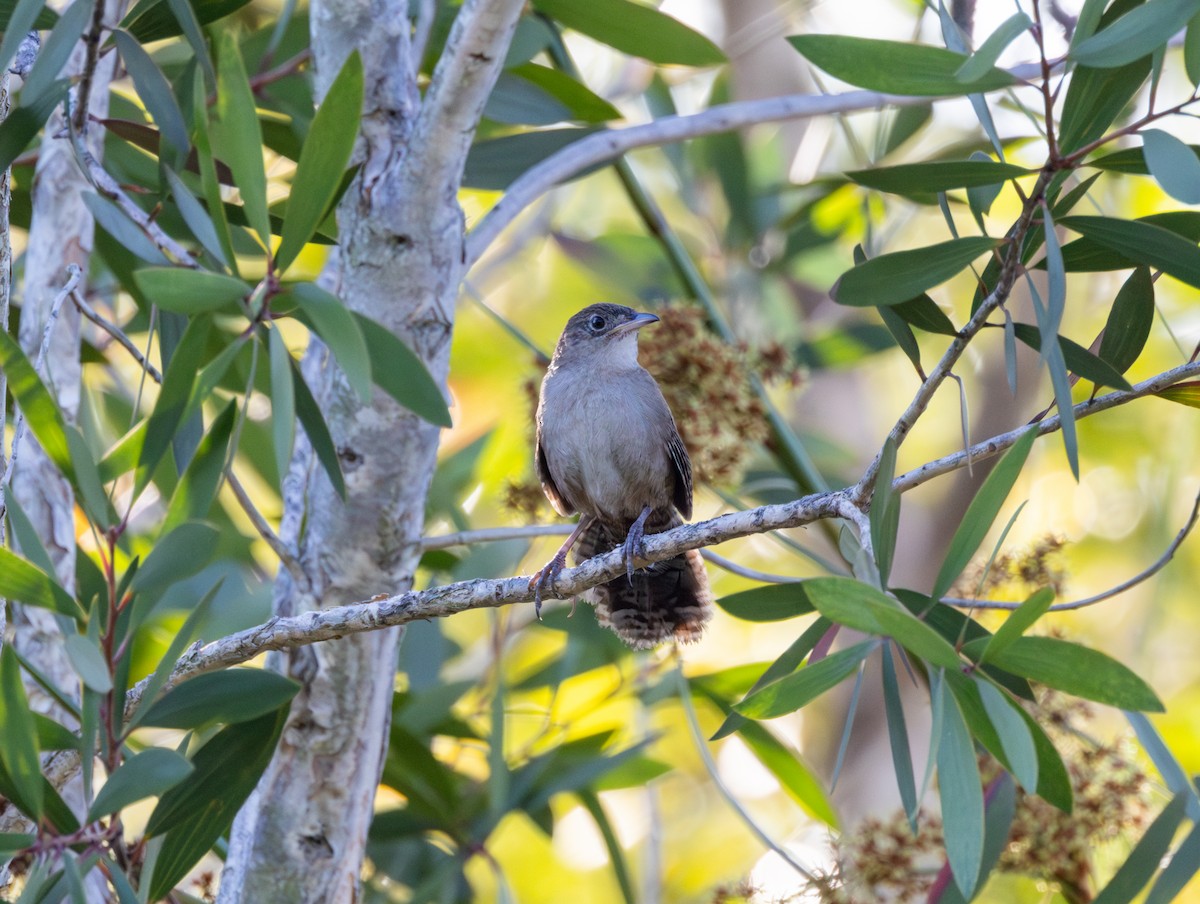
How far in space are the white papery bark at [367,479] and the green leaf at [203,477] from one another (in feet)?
2.69

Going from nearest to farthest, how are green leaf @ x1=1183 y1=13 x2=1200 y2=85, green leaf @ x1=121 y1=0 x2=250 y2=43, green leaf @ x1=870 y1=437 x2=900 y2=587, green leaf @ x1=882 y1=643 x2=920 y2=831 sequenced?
green leaf @ x1=870 y1=437 x2=900 y2=587
green leaf @ x1=1183 y1=13 x2=1200 y2=85
green leaf @ x1=882 y1=643 x2=920 y2=831
green leaf @ x1=121 y1=0 x2=250 y2=43

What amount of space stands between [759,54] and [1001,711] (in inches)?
298

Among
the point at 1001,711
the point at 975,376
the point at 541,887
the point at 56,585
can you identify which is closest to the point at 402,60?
the point at 56,585

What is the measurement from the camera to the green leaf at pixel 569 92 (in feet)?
14.3

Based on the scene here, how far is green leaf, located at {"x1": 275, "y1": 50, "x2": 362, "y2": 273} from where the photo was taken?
2438 millimetres

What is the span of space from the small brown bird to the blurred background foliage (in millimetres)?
134

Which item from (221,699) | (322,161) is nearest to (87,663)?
(221,699)

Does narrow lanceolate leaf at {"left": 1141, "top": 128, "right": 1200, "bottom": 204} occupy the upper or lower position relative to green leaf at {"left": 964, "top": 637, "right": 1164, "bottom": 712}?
upper

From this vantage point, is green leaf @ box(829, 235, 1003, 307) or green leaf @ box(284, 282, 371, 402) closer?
green leaf @ box(284, 282, 371, 402)

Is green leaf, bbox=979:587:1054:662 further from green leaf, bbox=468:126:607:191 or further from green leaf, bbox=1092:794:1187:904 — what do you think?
green leaf, bbox=468:126:607:191

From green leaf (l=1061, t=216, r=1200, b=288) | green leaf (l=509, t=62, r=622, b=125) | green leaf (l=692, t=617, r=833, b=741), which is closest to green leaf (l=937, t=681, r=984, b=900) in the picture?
green leaf (l=692, t=617, r=833, b=741)

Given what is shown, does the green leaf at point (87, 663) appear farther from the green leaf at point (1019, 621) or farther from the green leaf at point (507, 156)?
the green leaf at point (507, 156)

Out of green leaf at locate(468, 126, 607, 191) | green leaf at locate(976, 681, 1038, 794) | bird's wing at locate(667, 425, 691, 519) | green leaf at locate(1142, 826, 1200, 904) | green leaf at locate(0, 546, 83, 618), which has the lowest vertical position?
green leaf at locate(1142, 826, 1200, 904)

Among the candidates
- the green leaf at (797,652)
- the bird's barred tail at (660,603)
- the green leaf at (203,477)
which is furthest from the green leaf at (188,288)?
the bird's barred tail at (660,603)
